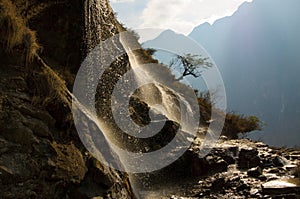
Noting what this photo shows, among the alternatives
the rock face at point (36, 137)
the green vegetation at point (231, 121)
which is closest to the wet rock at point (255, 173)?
the rock face at point (36, 137)

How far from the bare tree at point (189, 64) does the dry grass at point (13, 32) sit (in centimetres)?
2281

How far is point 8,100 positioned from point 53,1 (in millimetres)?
5935

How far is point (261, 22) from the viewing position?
197750 mm

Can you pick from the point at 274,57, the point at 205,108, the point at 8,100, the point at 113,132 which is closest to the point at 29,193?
the point at 8,100

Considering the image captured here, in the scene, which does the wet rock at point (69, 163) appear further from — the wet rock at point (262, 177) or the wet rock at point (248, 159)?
the wet rock at point (248, 159)

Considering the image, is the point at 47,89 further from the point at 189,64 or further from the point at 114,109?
the point at 189,64

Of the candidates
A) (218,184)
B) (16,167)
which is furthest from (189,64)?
(16,167)

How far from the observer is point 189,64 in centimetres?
2916

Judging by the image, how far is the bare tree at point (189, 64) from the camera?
28.7 metres

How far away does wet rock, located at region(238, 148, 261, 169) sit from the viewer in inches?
443

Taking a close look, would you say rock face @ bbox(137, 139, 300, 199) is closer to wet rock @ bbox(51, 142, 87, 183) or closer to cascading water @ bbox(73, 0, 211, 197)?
cascading water @ bbox(73, 0, 211, 197)

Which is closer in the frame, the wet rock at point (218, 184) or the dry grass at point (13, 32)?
the dry grass at point (13, 32)

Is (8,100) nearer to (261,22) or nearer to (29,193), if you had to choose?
(29,193)

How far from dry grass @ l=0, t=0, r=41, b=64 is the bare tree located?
2281cm
